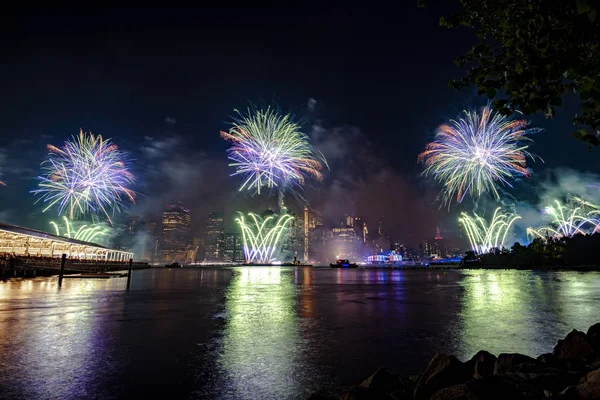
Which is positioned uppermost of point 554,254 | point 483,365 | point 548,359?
point 554,254

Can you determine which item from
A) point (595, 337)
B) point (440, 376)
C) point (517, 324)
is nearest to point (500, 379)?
point (440, 376)

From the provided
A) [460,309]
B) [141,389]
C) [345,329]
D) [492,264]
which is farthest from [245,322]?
[492,264]

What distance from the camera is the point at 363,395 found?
17.6 ft

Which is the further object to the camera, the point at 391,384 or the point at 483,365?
the point at 483,365

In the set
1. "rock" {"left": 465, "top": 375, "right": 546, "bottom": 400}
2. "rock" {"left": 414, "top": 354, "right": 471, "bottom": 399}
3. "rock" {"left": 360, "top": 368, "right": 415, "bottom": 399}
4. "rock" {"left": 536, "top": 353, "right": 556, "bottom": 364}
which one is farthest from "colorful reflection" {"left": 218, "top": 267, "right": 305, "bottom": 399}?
"rock" {"left": 536, "top": 353, "right": 556, "bottom": 364}

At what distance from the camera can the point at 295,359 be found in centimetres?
941

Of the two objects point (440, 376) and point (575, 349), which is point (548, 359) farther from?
point (440, 376)

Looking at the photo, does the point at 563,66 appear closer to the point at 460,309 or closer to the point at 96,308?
the point at 460,309

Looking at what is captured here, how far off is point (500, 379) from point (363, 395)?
200 cm

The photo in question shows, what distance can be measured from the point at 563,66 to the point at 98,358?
12958mm

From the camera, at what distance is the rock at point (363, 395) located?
5.30 m

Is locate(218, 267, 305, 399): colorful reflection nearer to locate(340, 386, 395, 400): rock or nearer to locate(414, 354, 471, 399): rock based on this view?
locate(340, 386, 395, 400): rock

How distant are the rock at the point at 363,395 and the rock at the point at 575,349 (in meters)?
5.13

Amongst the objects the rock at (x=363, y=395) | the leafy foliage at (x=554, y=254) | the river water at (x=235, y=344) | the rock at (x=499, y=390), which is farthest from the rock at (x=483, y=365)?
the leafy foliage at (x=554, y=254)
